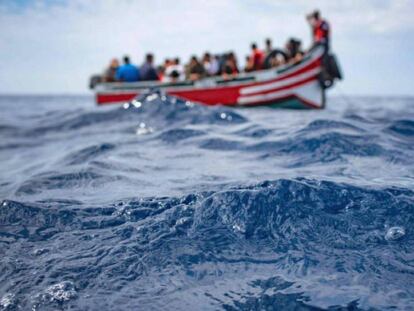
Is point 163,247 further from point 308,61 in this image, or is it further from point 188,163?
point 308,61

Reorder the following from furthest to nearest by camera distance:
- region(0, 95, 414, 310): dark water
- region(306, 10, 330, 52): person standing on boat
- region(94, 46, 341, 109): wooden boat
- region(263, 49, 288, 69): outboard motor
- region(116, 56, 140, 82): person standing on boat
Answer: region(116, 56, 140, 82): person standing on boat → region(263, 49, 288, 69): outboard motor → region(94, 46, 341, 109): wooden boat → region(306, 10, 330, 52): person standing on boat → region(0, 95, 414, 310): dark water

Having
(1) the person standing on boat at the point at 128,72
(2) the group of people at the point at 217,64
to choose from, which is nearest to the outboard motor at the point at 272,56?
(2) the group of people at the point at 217,64

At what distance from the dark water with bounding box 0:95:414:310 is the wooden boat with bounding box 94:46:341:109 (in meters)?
9.21

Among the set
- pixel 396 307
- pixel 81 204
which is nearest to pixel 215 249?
pixel 396 307

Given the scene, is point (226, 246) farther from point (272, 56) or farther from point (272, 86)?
point (272, 56)

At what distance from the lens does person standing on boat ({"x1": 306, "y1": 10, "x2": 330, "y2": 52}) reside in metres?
13.8

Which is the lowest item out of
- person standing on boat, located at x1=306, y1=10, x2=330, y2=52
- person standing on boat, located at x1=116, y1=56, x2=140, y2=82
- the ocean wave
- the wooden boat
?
the ocean wave

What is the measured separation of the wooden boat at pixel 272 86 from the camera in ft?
46.6

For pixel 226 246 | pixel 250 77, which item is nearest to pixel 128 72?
pixel 250 77

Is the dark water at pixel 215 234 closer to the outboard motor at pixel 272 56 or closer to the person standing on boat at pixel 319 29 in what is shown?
the person standing on boat at pixel 319 29

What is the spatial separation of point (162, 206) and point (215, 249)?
0.84 metres

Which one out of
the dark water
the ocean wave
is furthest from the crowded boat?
the ocean wave

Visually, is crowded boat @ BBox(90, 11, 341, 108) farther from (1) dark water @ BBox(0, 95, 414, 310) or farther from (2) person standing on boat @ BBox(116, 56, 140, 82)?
(1) dark water @ BBox(0, 95, 414, 310)

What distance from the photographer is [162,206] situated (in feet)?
11.1
